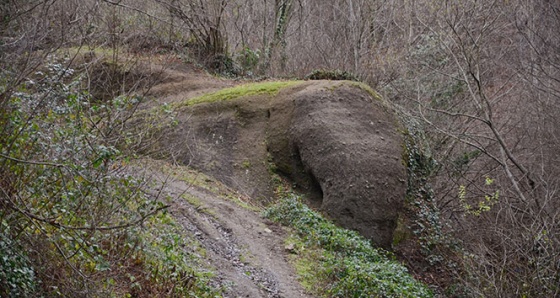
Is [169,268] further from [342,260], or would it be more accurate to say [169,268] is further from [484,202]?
[484,202]

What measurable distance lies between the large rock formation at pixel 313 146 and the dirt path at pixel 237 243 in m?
1.31

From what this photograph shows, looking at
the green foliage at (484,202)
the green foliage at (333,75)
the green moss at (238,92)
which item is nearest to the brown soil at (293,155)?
the green moss at (238,92)

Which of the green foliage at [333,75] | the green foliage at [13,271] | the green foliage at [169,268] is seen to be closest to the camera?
the green foliage at [13,271]

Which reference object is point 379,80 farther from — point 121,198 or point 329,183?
point 121,198

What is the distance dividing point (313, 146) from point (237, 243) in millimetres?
3373

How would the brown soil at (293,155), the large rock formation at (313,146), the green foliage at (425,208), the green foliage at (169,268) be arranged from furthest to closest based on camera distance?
1. the green foliage at (425,208)
2. the large rock formation at (313,146)
3. the brown soil at (293,155)
4. the green foliage at (169,268)

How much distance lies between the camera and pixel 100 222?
17.6 feet

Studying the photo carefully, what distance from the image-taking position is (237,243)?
9.65 meters

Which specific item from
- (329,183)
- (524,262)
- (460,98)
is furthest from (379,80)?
(524,262)

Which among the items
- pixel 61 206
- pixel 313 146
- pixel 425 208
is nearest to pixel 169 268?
pixel 61 206

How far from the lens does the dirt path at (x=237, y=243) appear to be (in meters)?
8.38

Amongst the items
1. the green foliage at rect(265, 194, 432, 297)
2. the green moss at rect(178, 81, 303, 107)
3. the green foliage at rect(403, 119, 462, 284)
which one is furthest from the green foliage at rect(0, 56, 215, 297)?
the green moss at rect(178, 81, 303, 107)

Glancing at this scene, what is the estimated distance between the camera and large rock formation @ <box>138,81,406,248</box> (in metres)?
11.6

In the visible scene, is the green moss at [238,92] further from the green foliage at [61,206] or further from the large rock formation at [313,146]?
the green foliage at [61,206]
